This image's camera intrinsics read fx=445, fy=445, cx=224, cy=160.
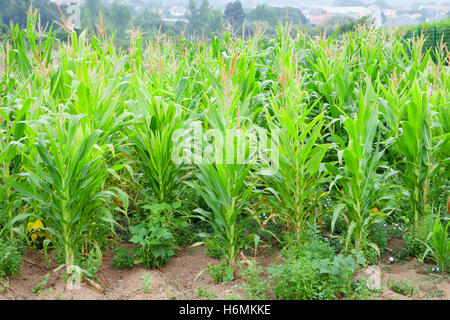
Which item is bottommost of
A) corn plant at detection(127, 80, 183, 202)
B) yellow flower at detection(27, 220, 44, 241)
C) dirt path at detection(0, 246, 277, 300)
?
dirt path at detection(0, 246, 277, 300)

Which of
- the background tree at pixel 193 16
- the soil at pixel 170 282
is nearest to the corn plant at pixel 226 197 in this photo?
the soil at pixel 170 282

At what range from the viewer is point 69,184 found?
3006 mm

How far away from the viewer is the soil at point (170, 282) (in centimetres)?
300

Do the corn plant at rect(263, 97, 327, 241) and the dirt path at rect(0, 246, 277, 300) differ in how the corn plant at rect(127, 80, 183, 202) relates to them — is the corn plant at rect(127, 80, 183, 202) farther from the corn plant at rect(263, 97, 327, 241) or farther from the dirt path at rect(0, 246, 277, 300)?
the corn plant at rect(263, 97, 327, 241)

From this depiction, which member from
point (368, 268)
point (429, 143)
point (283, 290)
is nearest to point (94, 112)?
point (283, 290)

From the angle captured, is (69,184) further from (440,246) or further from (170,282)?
(440,246)

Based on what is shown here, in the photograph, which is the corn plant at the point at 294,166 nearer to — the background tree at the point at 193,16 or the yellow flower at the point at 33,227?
the yellow flower at the point at 33,227

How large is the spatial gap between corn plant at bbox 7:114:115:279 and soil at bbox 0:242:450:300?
0.20 meters

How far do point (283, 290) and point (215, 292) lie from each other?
18.8 inches

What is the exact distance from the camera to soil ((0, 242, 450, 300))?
3.00m

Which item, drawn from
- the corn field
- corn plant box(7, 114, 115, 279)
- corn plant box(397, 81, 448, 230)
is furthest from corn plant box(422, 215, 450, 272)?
corn plant box(7, 114, 115, 279)

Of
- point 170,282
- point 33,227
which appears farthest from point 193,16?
point 170,282

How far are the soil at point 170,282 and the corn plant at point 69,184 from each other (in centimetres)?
20

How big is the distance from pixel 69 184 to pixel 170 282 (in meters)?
1.02
